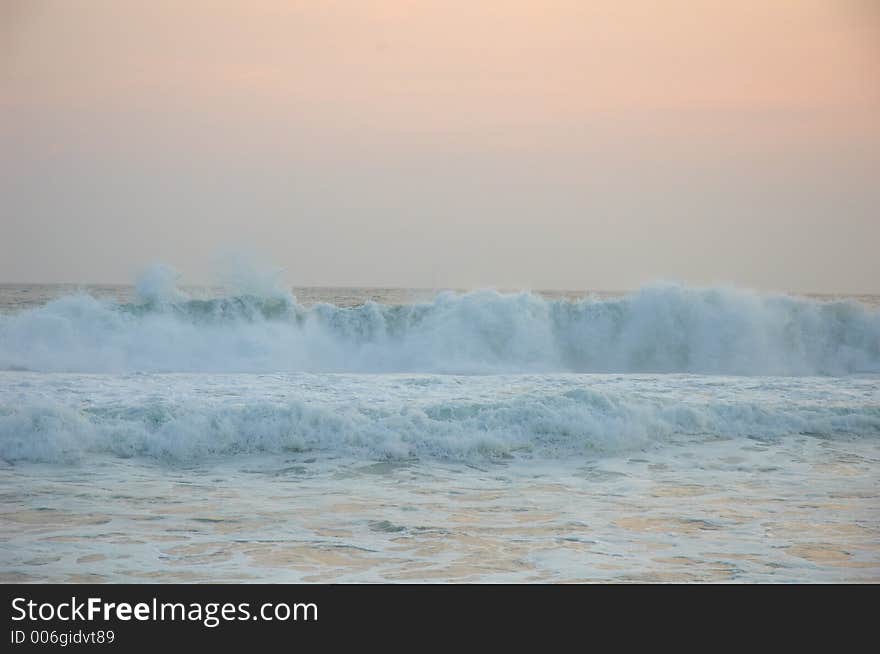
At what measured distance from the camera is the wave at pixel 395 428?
9.00 metres

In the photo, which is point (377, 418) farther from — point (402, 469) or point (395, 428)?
point (402, 469)

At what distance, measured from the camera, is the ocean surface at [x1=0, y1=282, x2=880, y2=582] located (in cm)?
551

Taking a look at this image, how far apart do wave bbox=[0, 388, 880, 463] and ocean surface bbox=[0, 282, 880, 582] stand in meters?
0.03

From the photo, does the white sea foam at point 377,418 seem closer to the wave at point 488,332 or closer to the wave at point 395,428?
the wave at point 395,428

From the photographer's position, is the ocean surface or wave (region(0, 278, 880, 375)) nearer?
the ocean surface

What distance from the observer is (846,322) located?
69.4 feet

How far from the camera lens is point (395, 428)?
9.67 meters
